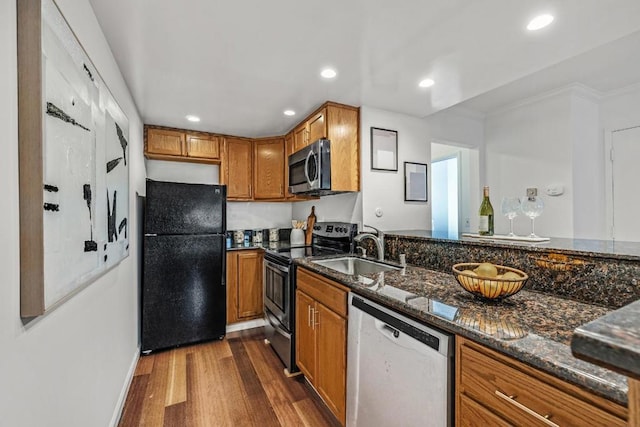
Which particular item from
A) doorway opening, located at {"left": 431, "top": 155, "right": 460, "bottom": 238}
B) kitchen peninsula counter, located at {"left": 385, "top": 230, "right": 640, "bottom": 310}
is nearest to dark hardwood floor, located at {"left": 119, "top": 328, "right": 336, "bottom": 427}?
kitchen peninsula counter, located at {"left": 385, "top": 230, "right": 640, "bottom": 310}

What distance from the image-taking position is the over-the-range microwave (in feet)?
7.81

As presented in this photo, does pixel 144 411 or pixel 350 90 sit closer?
pixel 144 411

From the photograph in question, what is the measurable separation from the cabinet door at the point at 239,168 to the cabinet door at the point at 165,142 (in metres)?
A: 0.50

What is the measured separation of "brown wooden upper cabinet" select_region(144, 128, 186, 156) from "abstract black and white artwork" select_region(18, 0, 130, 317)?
163 cm

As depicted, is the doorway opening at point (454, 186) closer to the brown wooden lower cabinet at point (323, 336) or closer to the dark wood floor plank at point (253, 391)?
the brown wooden lower cabinet at point (323, 336)

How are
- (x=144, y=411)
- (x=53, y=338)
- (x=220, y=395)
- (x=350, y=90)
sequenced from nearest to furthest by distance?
(x=53, y=338), (x=144, y=411), (x=220, y=395), (x=350, y=90)

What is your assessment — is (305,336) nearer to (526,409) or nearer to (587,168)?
(526,409)

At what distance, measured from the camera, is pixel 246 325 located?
3178 millimetres

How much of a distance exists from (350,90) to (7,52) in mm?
1895

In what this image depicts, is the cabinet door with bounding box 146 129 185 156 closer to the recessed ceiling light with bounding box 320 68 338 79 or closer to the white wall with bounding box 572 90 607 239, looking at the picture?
the recessed ceiling light with bounding box 320 68 338 79

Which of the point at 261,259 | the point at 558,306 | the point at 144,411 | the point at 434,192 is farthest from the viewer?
the point at 434,192

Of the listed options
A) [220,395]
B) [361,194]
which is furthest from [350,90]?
[220,395]

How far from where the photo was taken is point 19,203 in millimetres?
772

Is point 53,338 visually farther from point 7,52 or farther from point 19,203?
point 7,52
